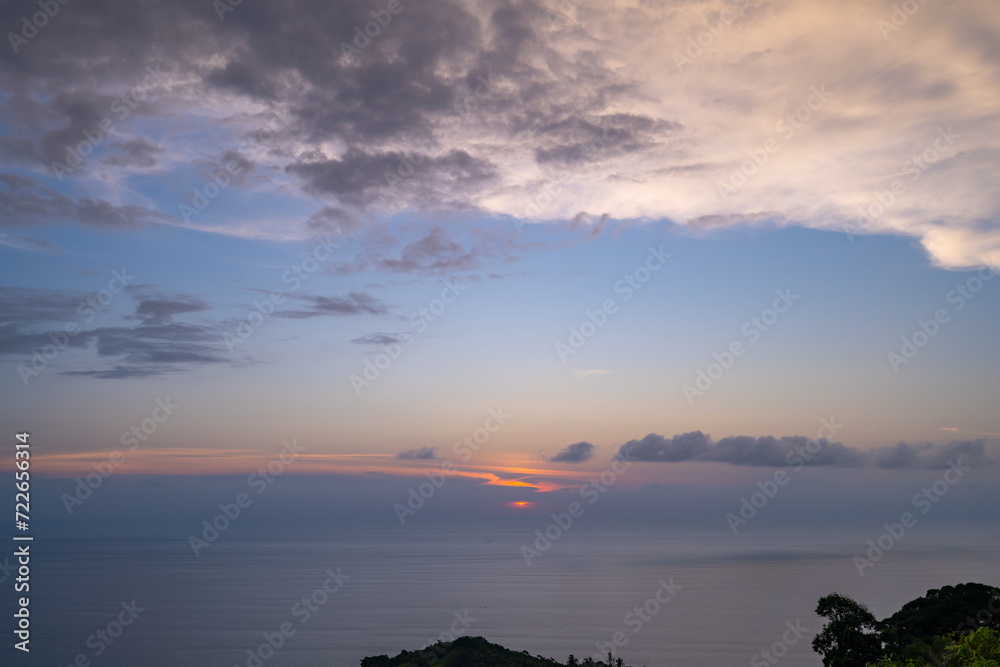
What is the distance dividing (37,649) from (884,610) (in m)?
173

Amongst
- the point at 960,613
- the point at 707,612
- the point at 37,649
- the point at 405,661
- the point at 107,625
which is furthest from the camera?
the point at 707,612

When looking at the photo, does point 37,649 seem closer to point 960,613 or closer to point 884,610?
point 960,613

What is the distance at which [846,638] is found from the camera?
122 ft

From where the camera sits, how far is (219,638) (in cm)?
13112

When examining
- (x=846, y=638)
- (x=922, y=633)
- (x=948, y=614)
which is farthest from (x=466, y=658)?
(x=948, y=614)

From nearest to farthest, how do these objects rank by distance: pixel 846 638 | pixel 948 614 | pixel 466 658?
1. pixel 846 638
2. pixel 948 614
3. pixel 466 658

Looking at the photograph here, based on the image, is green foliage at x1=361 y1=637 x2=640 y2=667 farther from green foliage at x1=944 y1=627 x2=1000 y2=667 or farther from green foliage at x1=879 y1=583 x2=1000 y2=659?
green foliage at x1=944 y1=627 x2=1000 y2=667

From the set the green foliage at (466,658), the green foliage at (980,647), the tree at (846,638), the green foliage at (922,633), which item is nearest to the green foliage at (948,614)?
the green foliage at (922,633)

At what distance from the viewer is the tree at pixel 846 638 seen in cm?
3681

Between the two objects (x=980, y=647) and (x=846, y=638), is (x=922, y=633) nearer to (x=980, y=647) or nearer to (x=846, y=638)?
(x=846, y=638)

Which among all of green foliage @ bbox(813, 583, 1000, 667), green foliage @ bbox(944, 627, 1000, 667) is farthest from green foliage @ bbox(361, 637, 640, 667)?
green foliage @ bbox(944, 627, 1000, 667)

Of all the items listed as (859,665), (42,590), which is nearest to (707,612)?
(859,665)

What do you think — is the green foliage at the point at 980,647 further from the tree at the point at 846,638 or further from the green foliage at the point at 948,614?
the green foliage at the point at 948,614

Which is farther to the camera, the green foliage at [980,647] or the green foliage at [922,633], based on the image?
the green foliage at [922,633]
